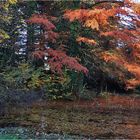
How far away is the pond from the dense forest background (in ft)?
12.4

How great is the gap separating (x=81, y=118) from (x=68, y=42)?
528 centimetres

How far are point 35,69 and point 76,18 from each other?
285 cm

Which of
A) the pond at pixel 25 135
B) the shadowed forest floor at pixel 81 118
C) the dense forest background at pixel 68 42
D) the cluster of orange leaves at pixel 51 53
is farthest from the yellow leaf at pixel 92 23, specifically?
the pond at pixel 25 135

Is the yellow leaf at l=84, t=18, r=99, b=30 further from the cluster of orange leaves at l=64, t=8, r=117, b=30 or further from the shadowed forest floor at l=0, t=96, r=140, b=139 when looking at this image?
the shadowed forest floor at l=0, t=96, r=140, b=139

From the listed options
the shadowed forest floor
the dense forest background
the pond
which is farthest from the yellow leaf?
the pond

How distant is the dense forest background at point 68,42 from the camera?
56.1ft

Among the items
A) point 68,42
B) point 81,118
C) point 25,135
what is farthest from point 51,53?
point 25,135

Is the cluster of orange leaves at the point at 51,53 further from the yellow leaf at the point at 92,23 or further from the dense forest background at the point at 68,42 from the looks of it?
the yellow leaf at the point at 92,23

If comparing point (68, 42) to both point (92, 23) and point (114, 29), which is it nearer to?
point (92, 23)

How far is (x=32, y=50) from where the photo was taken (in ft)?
59.3

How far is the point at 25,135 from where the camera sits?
38.7ft

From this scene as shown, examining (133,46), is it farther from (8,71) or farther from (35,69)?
(8,71)

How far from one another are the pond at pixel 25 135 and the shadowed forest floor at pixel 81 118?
0.39 metres

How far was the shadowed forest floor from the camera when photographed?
41.6 ft
